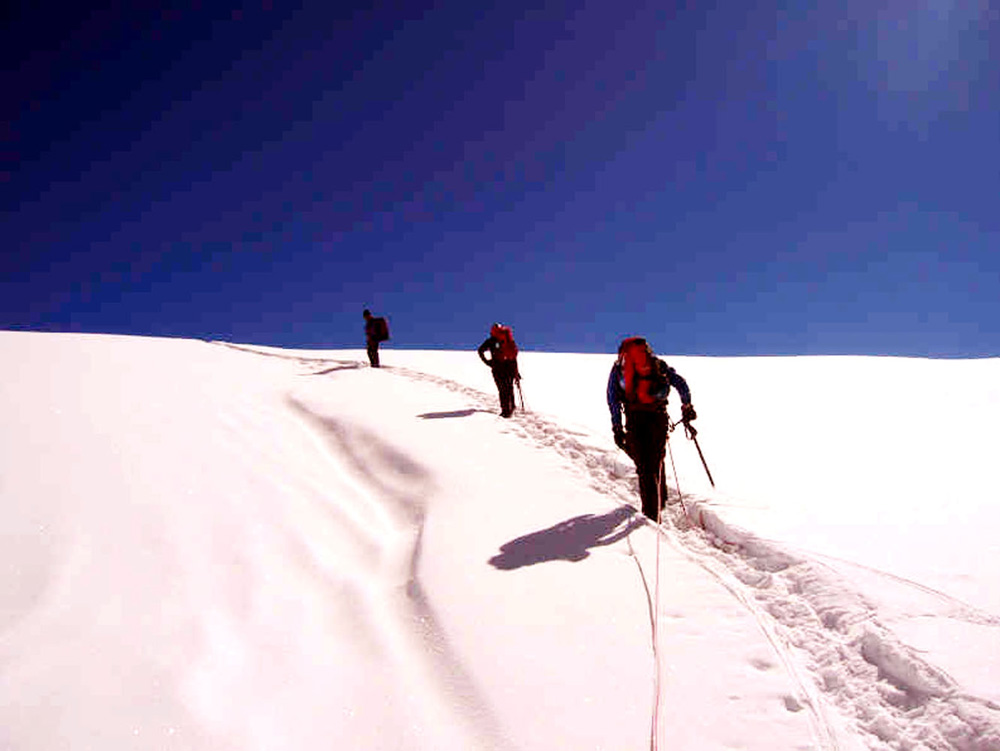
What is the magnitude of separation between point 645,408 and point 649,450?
0.43 meters

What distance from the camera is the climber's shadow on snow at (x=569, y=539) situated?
4430 mm

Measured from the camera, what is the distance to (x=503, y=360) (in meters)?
9.96

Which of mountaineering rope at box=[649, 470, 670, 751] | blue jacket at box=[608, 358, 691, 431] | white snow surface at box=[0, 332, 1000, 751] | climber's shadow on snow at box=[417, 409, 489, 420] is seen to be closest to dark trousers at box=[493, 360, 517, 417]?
climber's shadow on snow at box=[417, 409, 489, 420]

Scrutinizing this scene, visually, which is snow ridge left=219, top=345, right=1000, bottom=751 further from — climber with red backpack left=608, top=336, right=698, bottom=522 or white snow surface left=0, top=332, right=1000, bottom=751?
climber with red backpack left=608, top=336, right=698, bottom=522

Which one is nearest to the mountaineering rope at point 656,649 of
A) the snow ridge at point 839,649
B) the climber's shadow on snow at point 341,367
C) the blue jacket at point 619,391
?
the snow ridge at point 839,649

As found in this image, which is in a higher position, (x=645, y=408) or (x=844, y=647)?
(x=645, y=408)

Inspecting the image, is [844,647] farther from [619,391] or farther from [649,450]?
[619,391]

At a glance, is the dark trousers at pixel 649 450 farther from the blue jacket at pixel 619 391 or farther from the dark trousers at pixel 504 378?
the dark trousers at pixel 504 378

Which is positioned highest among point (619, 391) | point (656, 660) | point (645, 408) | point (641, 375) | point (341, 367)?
point (341, 367)

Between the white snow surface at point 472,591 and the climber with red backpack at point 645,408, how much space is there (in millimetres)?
432

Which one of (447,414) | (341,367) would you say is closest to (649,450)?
(447,414)

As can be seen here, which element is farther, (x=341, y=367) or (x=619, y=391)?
(x=341, y=367)

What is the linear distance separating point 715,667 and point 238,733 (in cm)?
251

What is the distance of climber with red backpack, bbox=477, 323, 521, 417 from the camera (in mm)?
9953
